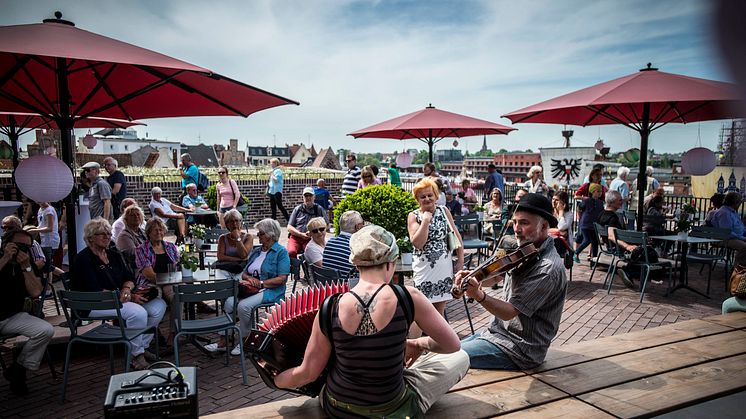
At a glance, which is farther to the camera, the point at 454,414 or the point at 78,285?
the point at 78,285

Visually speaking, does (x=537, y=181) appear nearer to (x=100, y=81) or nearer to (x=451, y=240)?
(x=451, y=240)

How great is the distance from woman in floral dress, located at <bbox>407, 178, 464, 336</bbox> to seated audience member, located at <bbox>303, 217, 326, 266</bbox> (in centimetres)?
146

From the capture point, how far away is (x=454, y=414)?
2371 mm

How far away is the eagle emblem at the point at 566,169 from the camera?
57.7 ft

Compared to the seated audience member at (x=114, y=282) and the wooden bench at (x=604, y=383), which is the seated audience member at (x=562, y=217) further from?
the seated audience member at (x=114, y=282)

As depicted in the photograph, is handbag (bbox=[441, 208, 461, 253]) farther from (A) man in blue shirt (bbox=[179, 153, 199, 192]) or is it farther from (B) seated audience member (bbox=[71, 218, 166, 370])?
(A) man in blue shirt (bbox=[179, 153, 199, 192])

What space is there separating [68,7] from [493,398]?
4.88 m

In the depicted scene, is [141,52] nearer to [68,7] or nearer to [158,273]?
Result: [68,7]

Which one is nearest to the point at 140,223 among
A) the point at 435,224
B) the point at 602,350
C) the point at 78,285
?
the point at 78,285

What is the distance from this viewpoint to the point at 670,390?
Result: 2.59 metres

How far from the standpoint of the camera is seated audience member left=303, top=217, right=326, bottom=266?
18.6 ft

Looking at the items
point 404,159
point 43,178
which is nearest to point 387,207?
point 43,178

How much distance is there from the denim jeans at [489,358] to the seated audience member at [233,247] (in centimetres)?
348

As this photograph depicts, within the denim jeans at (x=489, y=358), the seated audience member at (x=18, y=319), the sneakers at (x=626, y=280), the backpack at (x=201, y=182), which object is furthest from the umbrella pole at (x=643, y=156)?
the backpack at (x=201, y=182)
